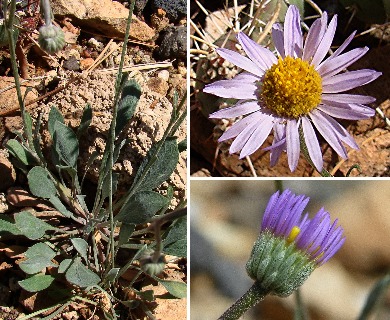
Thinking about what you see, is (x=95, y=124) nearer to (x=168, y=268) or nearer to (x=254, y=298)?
(x=168, y=268)

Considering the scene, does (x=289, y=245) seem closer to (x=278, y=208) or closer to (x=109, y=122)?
(x=278, y=208)

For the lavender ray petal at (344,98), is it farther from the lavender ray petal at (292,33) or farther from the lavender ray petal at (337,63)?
the lavender ray petal at (292,33)

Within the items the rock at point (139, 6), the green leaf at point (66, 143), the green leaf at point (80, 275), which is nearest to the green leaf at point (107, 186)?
the green leaf at point (66, 143)

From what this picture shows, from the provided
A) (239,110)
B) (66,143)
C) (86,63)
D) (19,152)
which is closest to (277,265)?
(239,110)

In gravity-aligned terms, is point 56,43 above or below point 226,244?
above

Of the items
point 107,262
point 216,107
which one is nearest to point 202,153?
point 216,107

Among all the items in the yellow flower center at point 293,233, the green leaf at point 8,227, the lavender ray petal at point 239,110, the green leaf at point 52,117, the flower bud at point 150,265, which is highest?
the lavender ray petal at point 239,110
